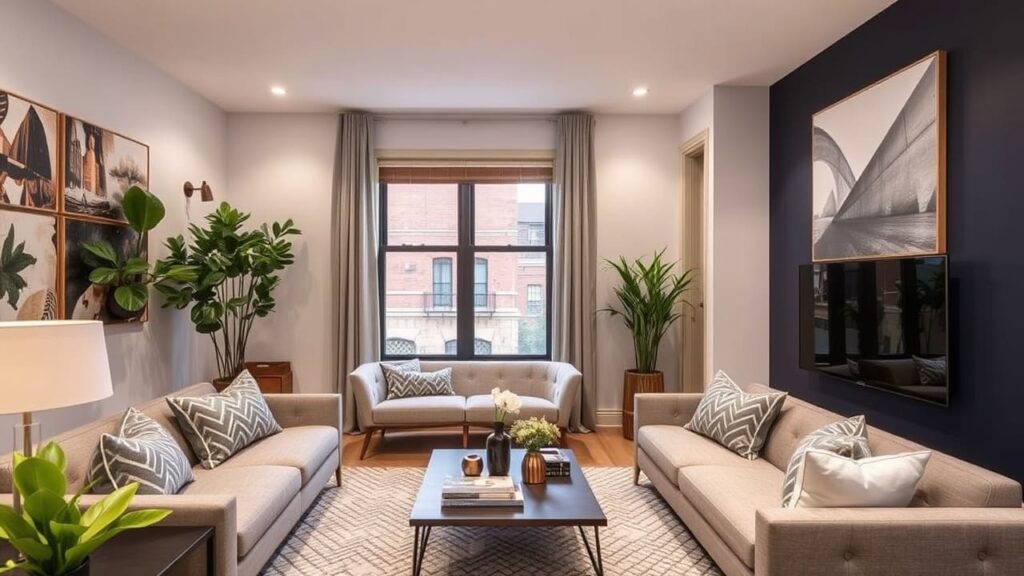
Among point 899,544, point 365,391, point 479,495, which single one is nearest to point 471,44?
point 365,391

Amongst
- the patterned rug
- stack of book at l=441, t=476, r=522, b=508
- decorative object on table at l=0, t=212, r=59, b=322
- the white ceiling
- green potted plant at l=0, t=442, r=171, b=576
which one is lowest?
the patterned rug

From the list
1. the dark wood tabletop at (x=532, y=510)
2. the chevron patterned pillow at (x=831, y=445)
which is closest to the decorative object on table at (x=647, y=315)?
the dark wood tabletop at (x=532, y=510)

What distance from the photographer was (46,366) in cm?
162

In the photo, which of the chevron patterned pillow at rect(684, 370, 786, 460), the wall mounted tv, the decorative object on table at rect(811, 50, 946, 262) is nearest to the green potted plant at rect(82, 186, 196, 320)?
the chevron patterned pillow at rect(684, 370, 786, 460)

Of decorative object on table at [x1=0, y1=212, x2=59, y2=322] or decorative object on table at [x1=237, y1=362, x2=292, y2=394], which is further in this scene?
decorative object on table at [x1=237, y1=362, x2=292, y2=394]

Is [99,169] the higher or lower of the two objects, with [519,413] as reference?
higher

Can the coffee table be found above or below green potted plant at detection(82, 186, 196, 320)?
below

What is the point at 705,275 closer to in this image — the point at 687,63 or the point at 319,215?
the point at 687,63

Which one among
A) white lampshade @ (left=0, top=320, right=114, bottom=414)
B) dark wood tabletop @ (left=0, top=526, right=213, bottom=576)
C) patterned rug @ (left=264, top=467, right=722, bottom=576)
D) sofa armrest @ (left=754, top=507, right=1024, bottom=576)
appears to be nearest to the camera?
white lampshade @ (left=0, top=320, right=114, bottom=414)

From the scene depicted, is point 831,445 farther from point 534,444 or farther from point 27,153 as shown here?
point 27,153

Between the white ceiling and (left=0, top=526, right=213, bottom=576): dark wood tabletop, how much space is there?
8.41 ft

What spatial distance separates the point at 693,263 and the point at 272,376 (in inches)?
146

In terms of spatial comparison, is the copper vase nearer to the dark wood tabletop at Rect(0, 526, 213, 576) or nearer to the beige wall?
the dark wood tabletop at Rect(0, 526, 213, 576)

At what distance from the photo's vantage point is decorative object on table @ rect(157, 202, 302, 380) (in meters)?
4.29
